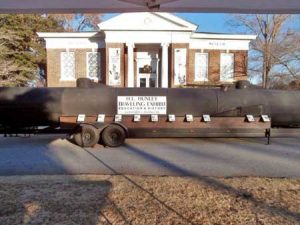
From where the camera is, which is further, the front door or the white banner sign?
the front door

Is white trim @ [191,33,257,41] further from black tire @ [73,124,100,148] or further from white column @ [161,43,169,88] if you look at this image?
black tire @ [73,124,100,148]

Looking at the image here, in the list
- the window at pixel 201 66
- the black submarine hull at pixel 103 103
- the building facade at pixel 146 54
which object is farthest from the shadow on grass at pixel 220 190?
the window at pixel 201 66

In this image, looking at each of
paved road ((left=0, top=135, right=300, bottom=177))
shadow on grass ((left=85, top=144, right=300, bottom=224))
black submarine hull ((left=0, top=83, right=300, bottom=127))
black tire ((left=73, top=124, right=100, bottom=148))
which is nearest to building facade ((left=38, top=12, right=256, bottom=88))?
paved road ((left=0, top=135, right=300, bottom=177))

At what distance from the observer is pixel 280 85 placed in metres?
41.7

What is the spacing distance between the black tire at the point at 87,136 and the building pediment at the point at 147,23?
2078 cm

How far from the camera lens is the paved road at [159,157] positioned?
8.81 meters

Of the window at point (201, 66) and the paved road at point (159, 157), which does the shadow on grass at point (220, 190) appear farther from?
the window at point (201, 66)

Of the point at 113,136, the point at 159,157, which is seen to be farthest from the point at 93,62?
the point at 159,157

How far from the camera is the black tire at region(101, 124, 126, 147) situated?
13.1 meters

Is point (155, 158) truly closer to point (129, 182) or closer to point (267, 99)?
point (129, 182)

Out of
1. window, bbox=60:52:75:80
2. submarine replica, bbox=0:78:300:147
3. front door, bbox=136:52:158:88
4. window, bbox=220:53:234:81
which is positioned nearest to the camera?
submarine replica, bbox=0:78:300:147

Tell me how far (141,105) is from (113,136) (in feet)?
4.90

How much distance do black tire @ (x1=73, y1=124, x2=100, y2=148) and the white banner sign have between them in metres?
1.20

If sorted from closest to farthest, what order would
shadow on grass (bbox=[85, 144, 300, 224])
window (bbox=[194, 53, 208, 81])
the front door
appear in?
shadow on grass (bbox=[85, 144, 300, 224])
window (bbox=[194, 53, 208, 81])
the front door
